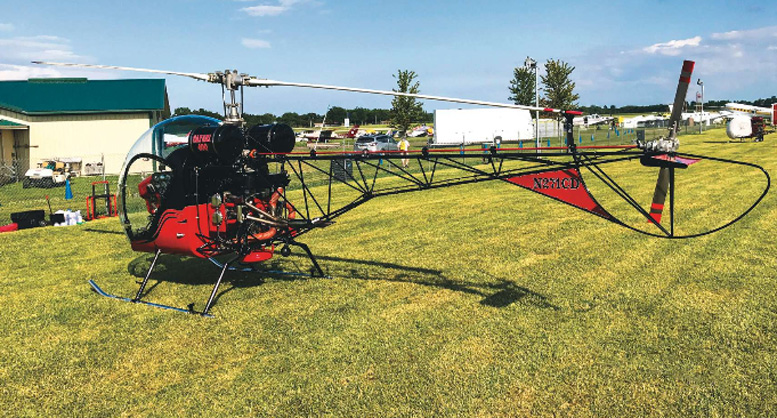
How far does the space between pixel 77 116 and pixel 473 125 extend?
35297 millimetres

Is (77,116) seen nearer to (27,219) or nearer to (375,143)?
(375,143)

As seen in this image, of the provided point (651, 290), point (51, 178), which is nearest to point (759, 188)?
point (651, 290)

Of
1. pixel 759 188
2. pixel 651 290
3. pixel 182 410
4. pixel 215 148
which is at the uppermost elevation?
pixel 215 148

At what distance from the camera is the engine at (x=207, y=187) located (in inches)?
295

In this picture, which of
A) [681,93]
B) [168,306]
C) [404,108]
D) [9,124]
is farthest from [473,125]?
[681,93]

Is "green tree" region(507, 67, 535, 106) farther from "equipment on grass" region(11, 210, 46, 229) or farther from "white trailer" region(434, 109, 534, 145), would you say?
"equipment on grass" region(11, 210, 46, 229)

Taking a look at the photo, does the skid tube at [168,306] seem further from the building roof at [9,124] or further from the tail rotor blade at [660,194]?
the building roof at [9,124]

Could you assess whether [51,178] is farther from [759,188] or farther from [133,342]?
[759,188]

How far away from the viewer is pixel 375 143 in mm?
38000

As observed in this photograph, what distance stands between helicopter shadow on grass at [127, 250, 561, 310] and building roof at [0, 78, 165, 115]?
30.5 m

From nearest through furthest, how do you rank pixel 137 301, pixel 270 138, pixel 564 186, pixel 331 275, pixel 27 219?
1. pixel 564 186
2. pixel 270 138
3. pixel 137 301
4. pixel 331 275
5. pixel 27 219

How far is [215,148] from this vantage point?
285 inches

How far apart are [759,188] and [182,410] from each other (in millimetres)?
16423

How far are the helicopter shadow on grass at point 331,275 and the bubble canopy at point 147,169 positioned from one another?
116cm
